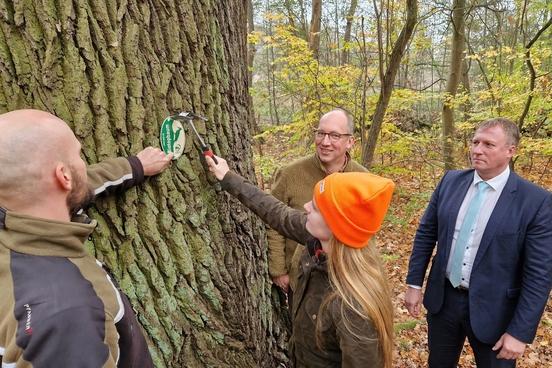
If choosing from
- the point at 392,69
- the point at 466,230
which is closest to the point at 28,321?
the point at 466,230

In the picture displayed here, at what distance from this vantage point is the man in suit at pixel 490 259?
2664 mm

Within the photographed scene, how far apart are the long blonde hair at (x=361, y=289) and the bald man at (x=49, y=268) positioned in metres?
0.92

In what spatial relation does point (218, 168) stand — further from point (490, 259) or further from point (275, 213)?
point (490, 259)

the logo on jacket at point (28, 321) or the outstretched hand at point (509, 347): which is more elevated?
the logo on jacket at point (28, 321)

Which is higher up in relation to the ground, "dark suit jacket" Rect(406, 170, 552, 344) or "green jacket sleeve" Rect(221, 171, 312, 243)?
"green jacket sleeve" Rect(221, 171, 312, 243)

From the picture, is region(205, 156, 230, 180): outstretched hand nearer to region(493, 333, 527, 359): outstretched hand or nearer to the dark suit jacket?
the dark suit jacket

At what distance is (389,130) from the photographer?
8.22 m

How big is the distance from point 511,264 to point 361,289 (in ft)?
5.25

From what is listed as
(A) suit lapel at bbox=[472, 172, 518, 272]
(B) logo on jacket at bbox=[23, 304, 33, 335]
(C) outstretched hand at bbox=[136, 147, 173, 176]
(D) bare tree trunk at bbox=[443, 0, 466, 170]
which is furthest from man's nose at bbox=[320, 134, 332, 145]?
(D) bare tree trunk at bbox=[443, 0, 466, 170]

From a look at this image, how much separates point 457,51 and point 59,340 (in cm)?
982

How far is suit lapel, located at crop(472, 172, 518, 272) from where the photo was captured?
276 cm

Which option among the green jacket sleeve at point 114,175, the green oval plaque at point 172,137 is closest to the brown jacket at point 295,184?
the green oval plaque at point 172,137

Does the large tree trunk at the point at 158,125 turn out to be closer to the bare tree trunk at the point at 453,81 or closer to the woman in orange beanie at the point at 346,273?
the woman in orange beanie at the point at 346,273

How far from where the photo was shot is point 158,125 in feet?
6.15
